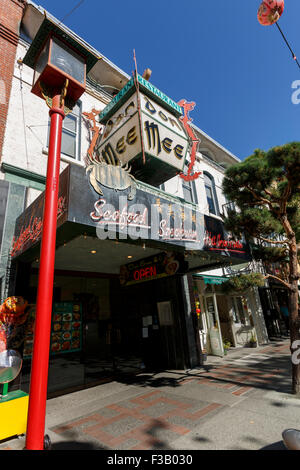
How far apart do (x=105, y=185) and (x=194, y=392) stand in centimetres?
543

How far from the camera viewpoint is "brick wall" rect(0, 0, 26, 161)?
7.47 m

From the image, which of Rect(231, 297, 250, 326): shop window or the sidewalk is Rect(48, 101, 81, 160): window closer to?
the sidewalk

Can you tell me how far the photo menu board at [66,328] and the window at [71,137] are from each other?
541 cm

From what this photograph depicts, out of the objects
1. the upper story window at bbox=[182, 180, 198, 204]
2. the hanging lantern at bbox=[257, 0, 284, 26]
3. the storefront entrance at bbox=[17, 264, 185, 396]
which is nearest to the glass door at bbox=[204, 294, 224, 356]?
the storefront entrance at bbox=[17, 264, 185, 396]

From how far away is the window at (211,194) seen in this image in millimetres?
14731

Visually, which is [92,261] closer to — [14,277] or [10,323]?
[14,277]

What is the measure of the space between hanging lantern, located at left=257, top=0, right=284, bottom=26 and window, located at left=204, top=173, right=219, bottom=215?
10723 millimetres

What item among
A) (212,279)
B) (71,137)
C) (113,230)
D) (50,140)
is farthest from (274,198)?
(71,137)

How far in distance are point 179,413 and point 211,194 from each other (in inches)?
489

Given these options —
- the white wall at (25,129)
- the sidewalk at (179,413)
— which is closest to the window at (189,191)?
the white wall at (25,129)

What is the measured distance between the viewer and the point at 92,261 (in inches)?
332

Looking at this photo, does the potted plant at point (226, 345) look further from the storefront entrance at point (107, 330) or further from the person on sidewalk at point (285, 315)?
the person on sidewalk at point (285, 315)

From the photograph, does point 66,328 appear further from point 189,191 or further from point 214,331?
point 189,191
